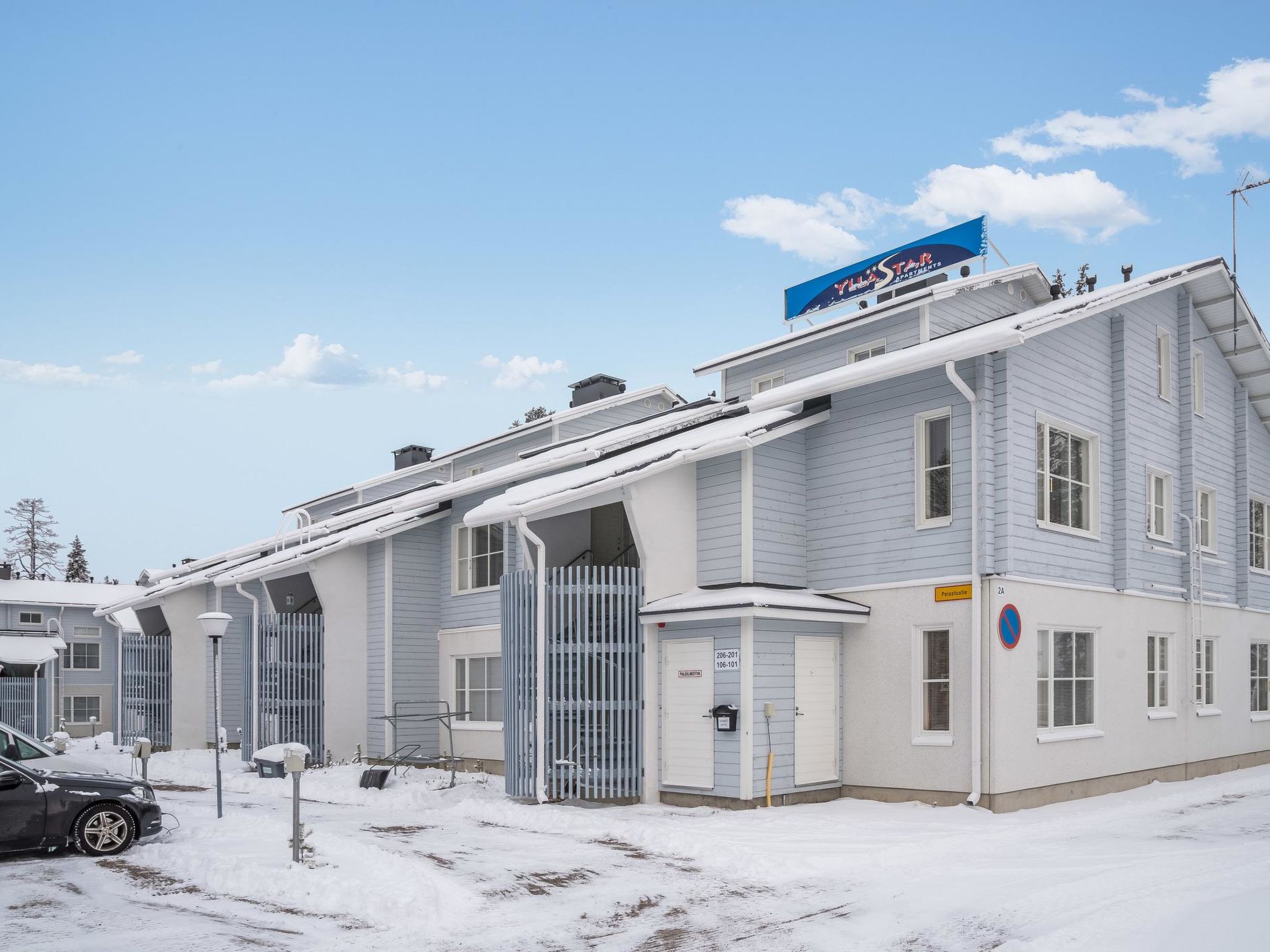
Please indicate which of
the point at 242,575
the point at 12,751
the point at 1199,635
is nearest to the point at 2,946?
the point at 12,751

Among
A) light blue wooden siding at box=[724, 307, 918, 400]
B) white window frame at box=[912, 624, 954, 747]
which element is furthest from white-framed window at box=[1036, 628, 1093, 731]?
light blue wooden siding at box=[724, 307, 918, 400]

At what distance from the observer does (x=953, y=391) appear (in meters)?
15.4

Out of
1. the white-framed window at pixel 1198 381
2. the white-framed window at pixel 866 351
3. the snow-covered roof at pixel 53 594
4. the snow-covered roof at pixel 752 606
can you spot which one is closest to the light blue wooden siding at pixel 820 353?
the white-framed window at pixel 866 351

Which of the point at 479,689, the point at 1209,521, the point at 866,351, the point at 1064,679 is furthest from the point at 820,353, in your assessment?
the point at 479,689

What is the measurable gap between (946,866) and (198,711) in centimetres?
2289

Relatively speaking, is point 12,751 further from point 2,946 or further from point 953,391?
point 953,391

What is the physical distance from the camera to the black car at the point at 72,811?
11.9 metres

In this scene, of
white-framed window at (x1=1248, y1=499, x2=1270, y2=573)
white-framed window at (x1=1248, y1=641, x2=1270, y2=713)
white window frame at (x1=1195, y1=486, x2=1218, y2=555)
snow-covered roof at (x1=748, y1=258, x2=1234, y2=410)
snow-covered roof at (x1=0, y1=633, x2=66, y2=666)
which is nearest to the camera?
snow-covered roof at (x1=748, y1=258, x2=1234, y2=410)

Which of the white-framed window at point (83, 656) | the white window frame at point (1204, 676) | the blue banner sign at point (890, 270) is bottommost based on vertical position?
the white-framed window at point (83, 656)

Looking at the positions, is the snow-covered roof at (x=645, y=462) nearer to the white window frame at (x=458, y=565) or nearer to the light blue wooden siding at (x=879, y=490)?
the light blue wooden siding at (x=879, y=490)

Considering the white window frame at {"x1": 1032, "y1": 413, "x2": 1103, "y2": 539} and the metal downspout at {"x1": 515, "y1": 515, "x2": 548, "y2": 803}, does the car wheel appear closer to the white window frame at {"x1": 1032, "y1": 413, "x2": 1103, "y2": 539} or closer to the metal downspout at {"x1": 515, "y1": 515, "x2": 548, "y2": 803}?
the metal downspout at {"x1": 515, "y1": 515, "x2": 548, "y2": 803}

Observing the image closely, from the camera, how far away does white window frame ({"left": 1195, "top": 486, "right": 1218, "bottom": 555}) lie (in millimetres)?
20219

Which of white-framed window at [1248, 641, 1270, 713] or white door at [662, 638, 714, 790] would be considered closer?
white door at [662, 638, 714, 790]

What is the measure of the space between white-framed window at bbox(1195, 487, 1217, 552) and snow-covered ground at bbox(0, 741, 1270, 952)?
19.8 feet
